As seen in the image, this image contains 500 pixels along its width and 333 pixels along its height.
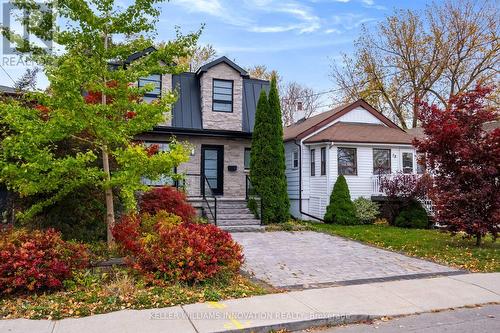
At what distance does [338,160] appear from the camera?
16938 millimetres

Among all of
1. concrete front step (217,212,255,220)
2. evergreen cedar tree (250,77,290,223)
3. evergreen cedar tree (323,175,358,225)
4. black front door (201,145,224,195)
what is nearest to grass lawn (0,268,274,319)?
concrete front step (217,212,255,220)

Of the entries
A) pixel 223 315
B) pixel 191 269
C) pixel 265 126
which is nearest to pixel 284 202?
pixel 265 126

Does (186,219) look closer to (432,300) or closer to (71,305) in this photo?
(71,305)

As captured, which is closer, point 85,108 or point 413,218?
point 85,108

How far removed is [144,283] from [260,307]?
1.96 metres

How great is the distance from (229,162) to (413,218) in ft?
25.2

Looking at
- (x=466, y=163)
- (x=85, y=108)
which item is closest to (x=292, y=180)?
(x=466, y=163)

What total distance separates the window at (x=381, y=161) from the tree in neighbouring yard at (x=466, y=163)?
254 inches

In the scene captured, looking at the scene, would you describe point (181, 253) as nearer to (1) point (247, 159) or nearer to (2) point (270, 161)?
(2) point (270, 161)

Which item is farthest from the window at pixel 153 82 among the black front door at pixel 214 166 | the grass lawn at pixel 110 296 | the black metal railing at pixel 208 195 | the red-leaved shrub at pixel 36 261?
the grass lawn at pixel 110 296

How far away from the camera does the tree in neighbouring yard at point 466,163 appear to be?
10031 mm

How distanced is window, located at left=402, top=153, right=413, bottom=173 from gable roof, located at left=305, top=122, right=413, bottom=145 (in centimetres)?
67

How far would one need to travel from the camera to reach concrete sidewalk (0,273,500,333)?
475cm

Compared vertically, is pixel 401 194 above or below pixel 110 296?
above
